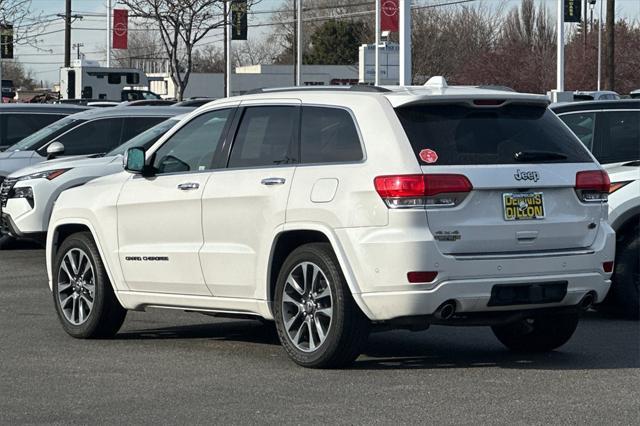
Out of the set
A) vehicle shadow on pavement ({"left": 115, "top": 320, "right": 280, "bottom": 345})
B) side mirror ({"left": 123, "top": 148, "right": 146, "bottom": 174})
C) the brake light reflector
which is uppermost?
side mirror ({"left": 123, "top": 148, "right": 146, "bottom": 174})

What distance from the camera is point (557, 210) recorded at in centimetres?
835

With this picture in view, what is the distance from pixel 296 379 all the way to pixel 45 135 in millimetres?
10846

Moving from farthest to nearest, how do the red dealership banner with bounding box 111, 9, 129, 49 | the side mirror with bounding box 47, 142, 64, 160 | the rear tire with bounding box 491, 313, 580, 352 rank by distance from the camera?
the red dealership banner with bounding box 111, 9, 129, 49 < the side mirror with bounding box 47, 142, 64, 160 < the rear tire with bounding box 491, 313, 580, 352

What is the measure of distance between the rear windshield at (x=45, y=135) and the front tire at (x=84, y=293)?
7845 mm

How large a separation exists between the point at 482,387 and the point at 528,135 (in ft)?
5.68

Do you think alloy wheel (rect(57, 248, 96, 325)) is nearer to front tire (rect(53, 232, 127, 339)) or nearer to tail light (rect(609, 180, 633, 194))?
front tire (rect(53, 232, 127, 339))

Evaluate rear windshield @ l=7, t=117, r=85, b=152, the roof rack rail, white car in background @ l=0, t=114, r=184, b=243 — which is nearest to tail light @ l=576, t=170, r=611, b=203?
the roof rack rail

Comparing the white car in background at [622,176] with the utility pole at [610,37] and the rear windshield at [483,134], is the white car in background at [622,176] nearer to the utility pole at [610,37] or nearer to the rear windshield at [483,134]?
the rear windshield at [483,134]

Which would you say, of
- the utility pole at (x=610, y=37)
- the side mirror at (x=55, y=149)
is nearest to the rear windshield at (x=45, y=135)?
the side mirror at (x=55, y=149)

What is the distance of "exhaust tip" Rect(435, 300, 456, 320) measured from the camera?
7.94 metres

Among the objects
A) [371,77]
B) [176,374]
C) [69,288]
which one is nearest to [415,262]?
[176,374]

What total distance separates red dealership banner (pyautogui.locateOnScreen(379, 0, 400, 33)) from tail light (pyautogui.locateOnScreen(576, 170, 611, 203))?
92.5 feet

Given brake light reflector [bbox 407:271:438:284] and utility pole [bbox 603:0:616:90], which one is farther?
utility pole [bbox 603:0:616:90]

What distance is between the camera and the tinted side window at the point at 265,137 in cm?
880
